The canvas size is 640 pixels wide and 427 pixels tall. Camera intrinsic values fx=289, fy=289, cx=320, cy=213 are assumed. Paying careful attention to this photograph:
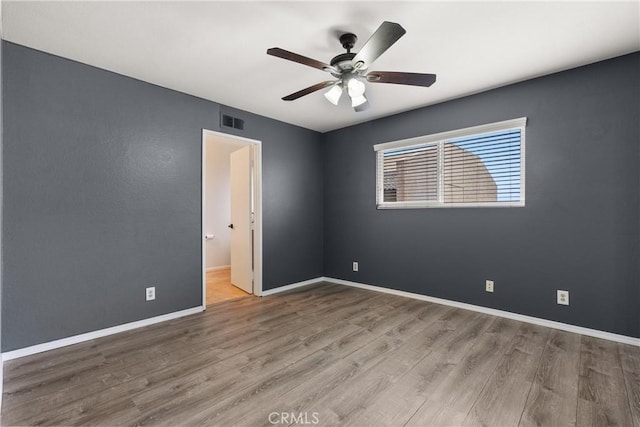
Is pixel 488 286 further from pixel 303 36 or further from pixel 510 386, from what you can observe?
pixel 303 36

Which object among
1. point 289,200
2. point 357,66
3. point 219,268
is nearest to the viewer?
point 357,66

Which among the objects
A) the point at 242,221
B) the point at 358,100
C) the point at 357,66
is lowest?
the point at 242,221

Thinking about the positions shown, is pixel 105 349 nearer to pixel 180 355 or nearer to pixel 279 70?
pixel 180 355

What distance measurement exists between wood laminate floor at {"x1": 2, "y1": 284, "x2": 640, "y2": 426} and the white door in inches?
49.3

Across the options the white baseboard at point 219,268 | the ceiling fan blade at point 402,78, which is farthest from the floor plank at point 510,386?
the white baseboard at point 219,268

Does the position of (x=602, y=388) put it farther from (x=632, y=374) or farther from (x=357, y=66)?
(x=357, y=66)

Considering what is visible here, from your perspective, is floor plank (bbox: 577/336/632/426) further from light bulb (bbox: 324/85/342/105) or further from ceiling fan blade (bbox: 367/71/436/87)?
light bulb (bbox: 324/85/342/105)

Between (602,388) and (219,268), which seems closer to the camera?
(602,388)

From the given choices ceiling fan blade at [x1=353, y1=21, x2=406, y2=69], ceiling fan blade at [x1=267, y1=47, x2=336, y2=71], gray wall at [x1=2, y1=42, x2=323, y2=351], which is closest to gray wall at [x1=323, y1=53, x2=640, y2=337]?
ceiling fan blade at [x1=353, y1=21, x2=406, y2=69]

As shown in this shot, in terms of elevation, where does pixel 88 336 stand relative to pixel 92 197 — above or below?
below

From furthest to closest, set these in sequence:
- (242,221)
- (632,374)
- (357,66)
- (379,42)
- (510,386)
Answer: (242,221), (357,66), (632,374), (510,386), (379,42)

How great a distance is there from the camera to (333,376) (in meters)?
2.04

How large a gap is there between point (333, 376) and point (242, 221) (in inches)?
111

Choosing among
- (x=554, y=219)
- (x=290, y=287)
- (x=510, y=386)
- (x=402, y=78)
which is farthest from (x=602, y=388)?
(x=290, y=287)
